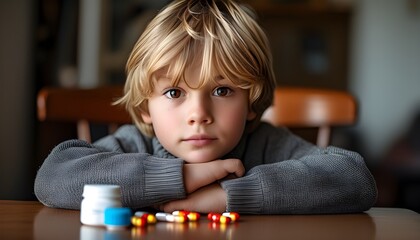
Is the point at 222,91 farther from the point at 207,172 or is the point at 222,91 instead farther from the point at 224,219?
the point at 224,219

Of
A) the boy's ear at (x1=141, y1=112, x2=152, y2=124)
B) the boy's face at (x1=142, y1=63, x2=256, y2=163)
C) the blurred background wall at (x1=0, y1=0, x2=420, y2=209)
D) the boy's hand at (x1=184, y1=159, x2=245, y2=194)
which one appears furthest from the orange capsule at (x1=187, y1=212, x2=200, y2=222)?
the blurred background wall at (x1=0, y1=0, x2=420, y2=209)

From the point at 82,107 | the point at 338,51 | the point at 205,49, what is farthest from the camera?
the point at 338,51

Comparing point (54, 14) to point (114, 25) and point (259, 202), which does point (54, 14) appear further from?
point (259, 202)

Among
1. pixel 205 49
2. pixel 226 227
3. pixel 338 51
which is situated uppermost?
pixel 338 51

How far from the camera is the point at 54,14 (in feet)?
10.3

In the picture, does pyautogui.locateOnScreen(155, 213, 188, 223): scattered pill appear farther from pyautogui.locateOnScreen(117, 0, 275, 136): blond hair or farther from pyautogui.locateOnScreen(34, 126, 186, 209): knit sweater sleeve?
pyautogui.locateOnScreen(117, 0, 275, 136): blond hair

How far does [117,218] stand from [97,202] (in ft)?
0.11

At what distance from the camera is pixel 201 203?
0.98m

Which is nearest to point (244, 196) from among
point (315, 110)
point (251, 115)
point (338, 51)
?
point (251, 115)

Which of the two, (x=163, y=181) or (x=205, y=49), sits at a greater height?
(x=205, y=49)

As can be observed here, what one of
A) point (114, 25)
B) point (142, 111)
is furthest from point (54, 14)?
point (142, 111)

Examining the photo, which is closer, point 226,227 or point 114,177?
point 226,227

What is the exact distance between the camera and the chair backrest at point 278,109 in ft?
5.50

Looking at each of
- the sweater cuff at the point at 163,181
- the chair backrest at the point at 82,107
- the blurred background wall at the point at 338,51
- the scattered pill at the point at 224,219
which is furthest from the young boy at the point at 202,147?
the blurred background wall at the point at 338,51
